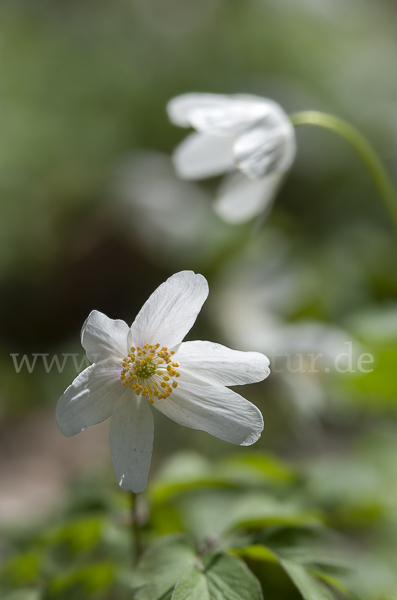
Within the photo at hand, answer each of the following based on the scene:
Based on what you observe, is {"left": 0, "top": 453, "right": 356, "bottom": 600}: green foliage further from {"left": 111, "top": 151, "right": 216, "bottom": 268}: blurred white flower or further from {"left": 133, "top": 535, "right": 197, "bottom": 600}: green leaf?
{"left": 111, "top": 151, "right": 216, "bottom": 268}: blurred white flower

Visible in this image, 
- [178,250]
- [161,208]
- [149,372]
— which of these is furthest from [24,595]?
[161,208]

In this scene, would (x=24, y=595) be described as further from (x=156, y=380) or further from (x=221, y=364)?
(x=221, y=364)

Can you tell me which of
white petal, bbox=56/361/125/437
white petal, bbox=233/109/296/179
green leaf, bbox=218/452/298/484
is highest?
white petal, bbox=233/109/296/179

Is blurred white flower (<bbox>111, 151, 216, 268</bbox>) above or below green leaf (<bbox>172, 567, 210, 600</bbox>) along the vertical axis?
above

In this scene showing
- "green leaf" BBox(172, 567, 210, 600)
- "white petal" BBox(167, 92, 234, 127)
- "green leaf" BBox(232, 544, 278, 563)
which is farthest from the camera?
"white petal" BBox(167, 92, 234, 127)

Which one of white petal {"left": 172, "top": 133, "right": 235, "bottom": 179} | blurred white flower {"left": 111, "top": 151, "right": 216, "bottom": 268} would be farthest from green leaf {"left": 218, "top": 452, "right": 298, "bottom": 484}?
blurred white flower {"left": 111, "top": 151, "right": 216, "bottom": 268}

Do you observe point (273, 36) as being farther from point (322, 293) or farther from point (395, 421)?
point (395, 421)
